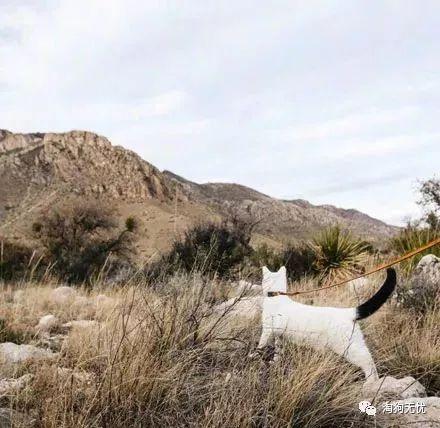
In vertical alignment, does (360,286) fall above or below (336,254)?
below

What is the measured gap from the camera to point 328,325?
396 centimetres

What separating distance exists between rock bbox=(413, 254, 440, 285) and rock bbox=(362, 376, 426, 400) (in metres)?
3.19

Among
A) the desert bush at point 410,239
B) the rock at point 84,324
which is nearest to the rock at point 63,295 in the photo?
the rock at point 84,324

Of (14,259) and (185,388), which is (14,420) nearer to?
(185,388)

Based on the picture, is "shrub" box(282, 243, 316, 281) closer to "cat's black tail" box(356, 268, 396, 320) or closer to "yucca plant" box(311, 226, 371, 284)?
"yucca plant" box(311, 226, 371, 284)

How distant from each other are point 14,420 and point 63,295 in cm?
785

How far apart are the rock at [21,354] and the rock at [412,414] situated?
216 centimetres

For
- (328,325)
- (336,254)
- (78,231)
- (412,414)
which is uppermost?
(78,231)

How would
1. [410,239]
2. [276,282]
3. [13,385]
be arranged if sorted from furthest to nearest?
[410,239]
[276,282]
[13,385]

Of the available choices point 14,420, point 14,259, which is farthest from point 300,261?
point 14,420

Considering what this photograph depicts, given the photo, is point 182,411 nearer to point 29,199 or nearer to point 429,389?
point 29,199

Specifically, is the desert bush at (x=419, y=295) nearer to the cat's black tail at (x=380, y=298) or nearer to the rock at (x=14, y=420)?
the cat's black tail at (x=380, y=298)

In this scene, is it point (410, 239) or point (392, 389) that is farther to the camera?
point (410, 239)

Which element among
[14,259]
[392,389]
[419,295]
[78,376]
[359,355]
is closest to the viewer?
[78,376]
